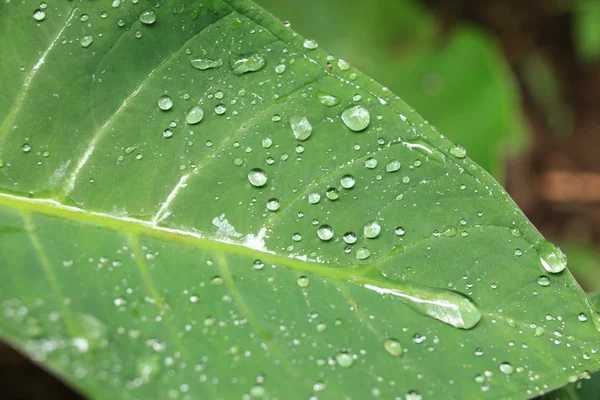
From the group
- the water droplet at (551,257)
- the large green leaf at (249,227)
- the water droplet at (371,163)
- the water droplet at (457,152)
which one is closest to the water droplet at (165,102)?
the large green leaf at (249,227)

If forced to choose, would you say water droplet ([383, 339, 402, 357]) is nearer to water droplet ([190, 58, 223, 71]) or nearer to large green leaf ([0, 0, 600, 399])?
large green leaf ([0, 0, 600, 399])

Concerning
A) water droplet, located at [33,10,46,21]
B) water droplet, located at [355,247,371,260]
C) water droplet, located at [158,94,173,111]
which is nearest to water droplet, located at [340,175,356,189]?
water droplet, located at [355,247,371,260]

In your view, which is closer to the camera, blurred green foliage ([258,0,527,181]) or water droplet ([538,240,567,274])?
water droplet ([538,240,567,274])

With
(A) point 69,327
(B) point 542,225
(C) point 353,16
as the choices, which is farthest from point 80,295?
(B) point 542,225

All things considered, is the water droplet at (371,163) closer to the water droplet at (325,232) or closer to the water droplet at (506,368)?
the water droplet at (325,232)

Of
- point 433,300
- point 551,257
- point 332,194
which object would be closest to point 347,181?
point 332,194

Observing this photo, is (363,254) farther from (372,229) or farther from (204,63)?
(204,63)
